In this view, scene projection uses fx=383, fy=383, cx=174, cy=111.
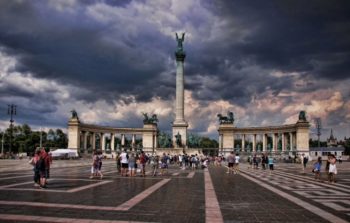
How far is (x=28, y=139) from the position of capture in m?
139

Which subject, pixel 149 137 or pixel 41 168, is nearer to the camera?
pixel 41 168

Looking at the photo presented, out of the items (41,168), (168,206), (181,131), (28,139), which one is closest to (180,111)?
(181,131)

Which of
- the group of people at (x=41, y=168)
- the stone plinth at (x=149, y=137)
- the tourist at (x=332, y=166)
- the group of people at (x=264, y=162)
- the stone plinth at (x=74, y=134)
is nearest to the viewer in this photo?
the group of people at (x=41, y=168)

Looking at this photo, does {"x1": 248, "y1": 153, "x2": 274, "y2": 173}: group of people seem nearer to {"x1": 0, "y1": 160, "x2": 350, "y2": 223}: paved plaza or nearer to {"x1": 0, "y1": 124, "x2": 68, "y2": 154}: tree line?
{"x1": 0, "y1": 160, "x2": 350, "y2": 223}: paved plaza

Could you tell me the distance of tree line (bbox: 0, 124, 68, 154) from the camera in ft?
451

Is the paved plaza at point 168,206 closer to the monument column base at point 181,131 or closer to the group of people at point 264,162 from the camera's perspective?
the group of people at point 264,162

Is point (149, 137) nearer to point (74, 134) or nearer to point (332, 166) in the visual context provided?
point (74, 134)

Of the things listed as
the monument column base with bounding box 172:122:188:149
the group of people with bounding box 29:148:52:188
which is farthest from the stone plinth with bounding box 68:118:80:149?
the group of people with bounding box 29:148:52:188

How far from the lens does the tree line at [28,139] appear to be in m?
137

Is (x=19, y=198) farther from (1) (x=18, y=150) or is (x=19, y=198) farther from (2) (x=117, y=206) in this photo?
(1) (x=18, y=150)

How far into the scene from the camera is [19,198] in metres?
15.6

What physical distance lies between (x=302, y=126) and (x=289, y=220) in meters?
106

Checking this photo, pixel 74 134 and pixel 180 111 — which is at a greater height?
pixel 180 111

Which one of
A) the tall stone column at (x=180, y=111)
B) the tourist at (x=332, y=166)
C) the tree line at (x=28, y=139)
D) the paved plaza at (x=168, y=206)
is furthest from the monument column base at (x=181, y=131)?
the paved plaza at (x=168, y=206)
